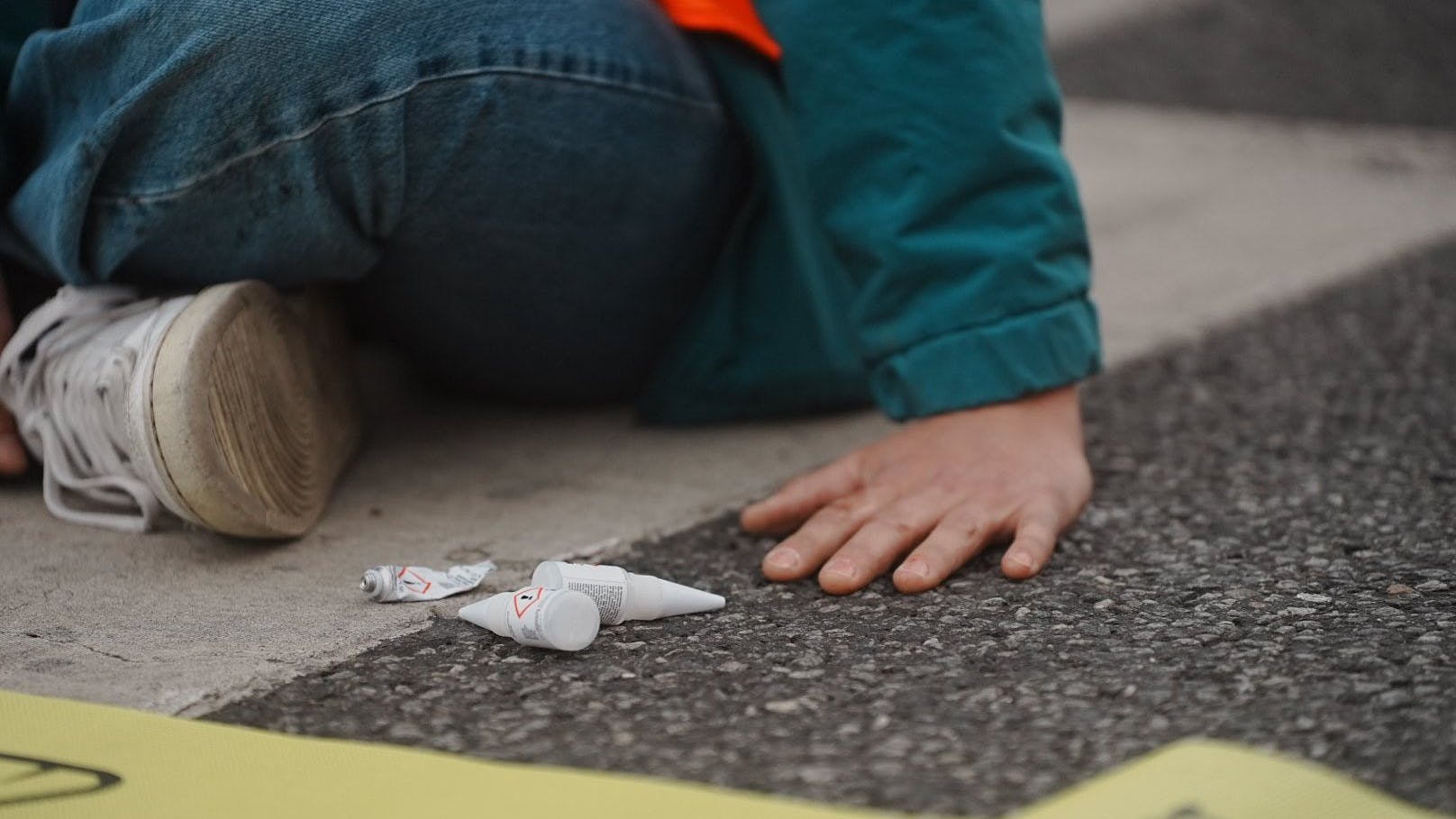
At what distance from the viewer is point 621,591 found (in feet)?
3.28

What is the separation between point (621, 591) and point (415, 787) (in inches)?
10.0

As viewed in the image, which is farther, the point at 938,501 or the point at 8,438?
the point at 8,438

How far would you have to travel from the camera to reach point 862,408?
1.58 metres

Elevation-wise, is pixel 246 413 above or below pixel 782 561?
above

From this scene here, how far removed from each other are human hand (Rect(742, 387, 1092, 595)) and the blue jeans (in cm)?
33

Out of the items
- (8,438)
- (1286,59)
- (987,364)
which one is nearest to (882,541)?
(987,364)

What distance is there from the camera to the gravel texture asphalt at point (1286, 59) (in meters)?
3.18

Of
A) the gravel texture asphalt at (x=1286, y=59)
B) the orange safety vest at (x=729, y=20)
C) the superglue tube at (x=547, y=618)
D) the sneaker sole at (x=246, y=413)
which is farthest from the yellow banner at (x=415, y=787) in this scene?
the gravel texture asphalt at (x=1286, y=59)

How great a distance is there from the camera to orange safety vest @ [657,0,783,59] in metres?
1.26

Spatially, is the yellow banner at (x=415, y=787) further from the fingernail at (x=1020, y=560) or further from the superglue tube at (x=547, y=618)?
the fingernail at (x=1020, y=560)

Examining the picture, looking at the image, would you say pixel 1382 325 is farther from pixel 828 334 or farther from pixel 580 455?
pixel 580 455

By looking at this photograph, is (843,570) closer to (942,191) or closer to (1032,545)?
(1032,545)

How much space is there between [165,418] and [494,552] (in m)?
0.28

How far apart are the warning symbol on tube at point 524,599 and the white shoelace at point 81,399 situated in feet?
1.27
